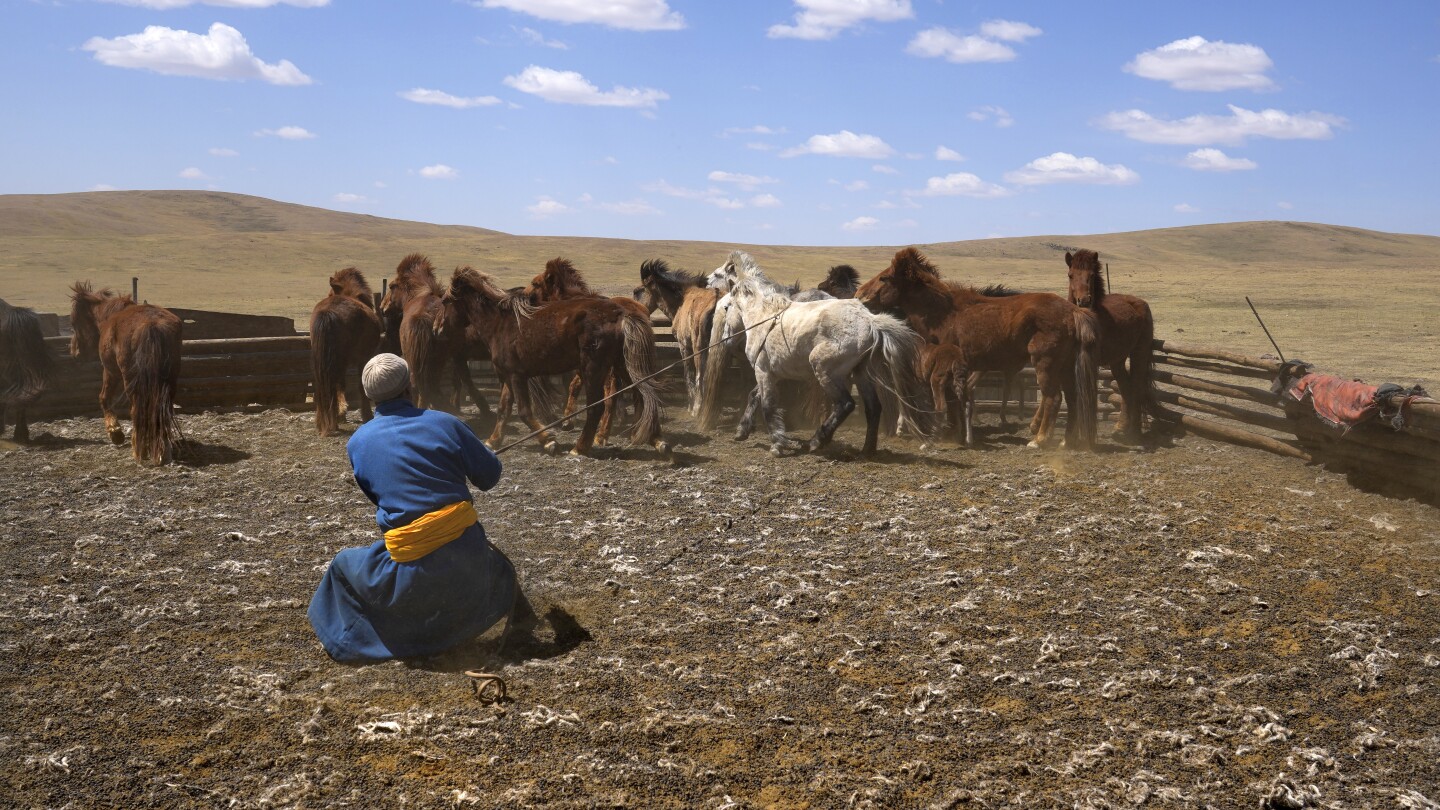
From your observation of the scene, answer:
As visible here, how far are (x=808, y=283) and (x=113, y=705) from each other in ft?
141

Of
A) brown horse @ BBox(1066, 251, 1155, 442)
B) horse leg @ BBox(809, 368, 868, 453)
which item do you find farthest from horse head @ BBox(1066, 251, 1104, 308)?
horse leg @ BBox(809, 368, 868, 453)

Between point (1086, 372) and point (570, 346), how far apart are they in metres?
4.93

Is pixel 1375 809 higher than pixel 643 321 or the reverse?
the reverse

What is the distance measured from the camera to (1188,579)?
591 cm

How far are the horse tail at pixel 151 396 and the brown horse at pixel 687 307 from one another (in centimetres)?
498

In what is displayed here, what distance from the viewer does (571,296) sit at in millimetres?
10484

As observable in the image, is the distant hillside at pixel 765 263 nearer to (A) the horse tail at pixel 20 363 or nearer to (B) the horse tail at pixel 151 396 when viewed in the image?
(B) the horse tail at pixel 151 396

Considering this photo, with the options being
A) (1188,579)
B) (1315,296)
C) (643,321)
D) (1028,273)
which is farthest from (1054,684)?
(1028,273)


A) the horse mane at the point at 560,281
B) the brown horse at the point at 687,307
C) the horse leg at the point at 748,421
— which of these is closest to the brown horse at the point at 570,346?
the horse mane at the point at 560,281

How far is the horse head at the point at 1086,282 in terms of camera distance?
10195 mm

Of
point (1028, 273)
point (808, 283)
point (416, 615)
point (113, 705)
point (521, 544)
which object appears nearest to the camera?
point (113, 705)

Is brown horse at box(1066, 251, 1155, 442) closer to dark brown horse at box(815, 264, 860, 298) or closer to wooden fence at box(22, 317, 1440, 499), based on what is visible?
wooden fence at box(22, 317, 1440, 499)

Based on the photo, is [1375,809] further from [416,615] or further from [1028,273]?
[1028,273]

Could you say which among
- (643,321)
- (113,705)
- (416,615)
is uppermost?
(643,321)
